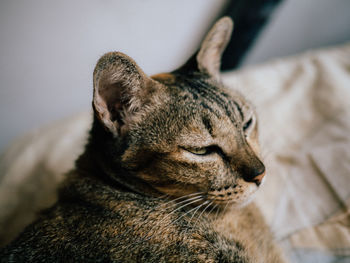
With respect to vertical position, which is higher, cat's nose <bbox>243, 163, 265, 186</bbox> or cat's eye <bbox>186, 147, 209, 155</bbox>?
cat's eye <bbox>186, 147, 209, 155</bbox>

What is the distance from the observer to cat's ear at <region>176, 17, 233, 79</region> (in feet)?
2.88

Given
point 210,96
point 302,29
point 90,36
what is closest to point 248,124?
point 210,96

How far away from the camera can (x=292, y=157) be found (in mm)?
1227

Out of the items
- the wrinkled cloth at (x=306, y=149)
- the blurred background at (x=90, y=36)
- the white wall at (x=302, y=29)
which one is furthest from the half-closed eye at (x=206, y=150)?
the white wall at (x=302, y=29)

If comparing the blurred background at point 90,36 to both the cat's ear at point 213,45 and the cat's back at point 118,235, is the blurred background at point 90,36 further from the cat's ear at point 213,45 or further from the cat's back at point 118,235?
the cat's back at point 118,235

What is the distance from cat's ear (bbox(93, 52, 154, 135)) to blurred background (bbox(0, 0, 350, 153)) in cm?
41

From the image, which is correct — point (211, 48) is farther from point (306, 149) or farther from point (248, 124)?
point (306, 149)

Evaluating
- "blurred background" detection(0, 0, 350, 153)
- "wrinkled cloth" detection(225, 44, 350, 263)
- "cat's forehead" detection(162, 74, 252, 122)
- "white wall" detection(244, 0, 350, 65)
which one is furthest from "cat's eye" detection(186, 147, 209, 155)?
"white wall" detection(244, 0, 350, 65)

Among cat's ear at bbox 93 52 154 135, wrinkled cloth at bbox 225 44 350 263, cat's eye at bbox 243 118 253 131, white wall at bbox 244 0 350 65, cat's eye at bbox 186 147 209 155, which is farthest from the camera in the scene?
white wall at bbox 244 0 350 65

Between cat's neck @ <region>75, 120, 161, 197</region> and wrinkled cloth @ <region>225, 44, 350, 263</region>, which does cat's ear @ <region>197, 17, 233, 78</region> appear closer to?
wrinkled cloth @ <region>225, 44, 350, 263</region>

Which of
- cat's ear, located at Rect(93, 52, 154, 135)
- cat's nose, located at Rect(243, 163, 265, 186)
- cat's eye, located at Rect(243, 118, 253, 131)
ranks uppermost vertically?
cat's ear, located at Rect(93, 52, 154, 135)

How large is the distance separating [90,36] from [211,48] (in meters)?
0.76

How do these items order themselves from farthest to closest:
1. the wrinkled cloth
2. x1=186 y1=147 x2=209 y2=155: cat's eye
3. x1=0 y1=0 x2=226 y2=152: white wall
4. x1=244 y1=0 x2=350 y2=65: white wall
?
x1=244 y1=0 x2=350 y2=65: white wall, x1=0 y1=0 x2=226 y2=152: white wall, the wrinkled cloth, x1=186 y1=147 x2=209 y2=155: cat's eye

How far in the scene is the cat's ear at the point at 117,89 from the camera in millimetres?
605
